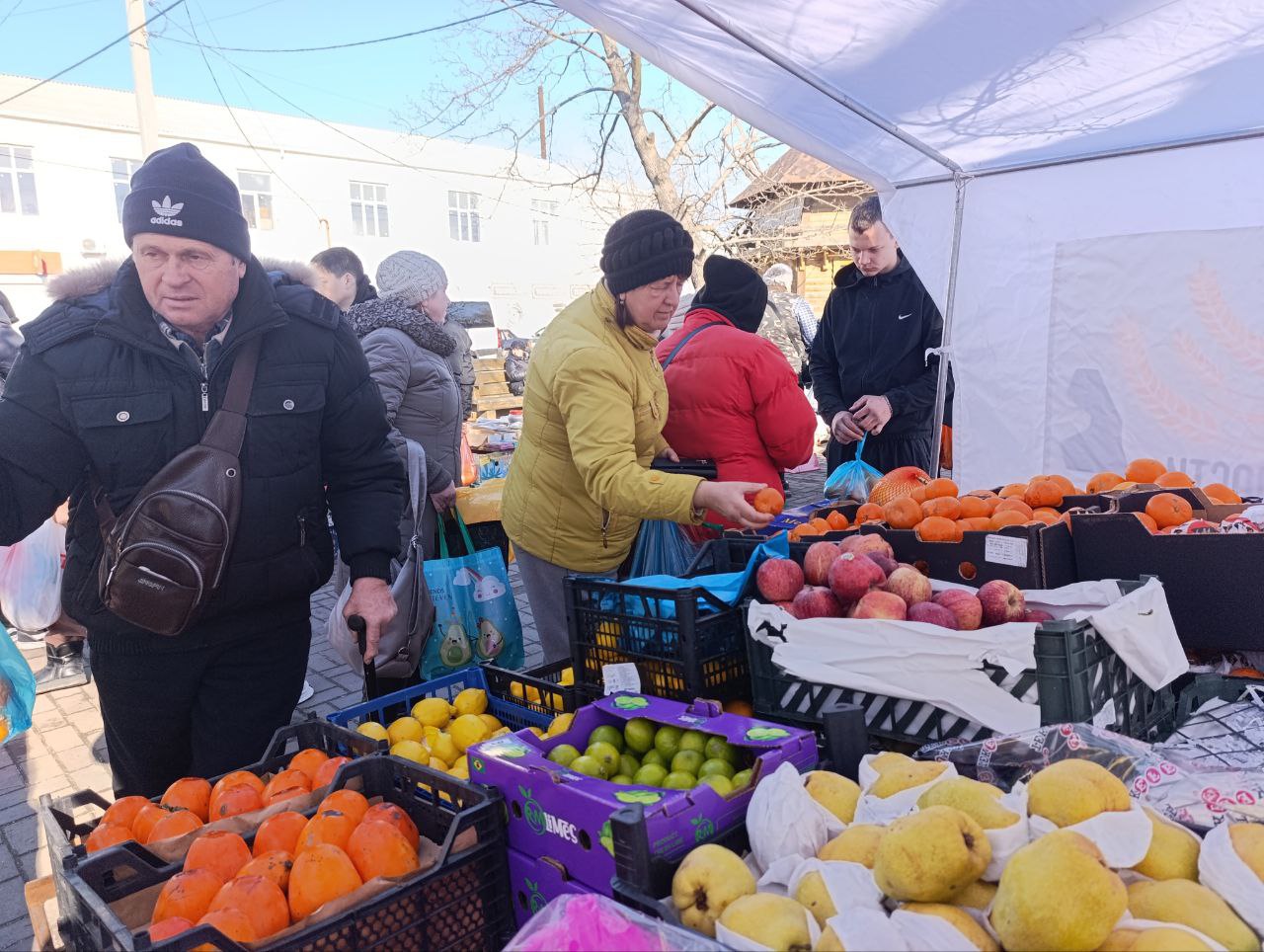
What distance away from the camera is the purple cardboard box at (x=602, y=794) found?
1.47m

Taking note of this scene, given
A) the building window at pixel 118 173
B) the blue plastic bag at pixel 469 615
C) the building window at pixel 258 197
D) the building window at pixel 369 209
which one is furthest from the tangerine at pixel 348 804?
the building window at pixel 369 209

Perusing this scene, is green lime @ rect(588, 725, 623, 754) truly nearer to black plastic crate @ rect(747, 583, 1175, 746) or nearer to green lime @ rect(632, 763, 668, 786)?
green lime @ rect(632, 763, 668, 786)

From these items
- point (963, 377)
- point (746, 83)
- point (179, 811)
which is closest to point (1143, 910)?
point (179, 811)

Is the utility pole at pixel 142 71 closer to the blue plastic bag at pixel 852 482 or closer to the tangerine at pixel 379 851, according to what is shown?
the blue plastic bag at pixel 852 482

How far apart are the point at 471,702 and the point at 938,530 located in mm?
1334

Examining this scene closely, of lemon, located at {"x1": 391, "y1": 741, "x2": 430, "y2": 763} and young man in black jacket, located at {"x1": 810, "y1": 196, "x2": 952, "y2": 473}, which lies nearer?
lemon, located at {"x1": 391, "y1": 741, "x2": 430, "y2": 763}

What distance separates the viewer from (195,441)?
2.31 meters

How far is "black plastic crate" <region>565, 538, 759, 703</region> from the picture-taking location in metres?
2.09

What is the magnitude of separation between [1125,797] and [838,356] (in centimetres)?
390

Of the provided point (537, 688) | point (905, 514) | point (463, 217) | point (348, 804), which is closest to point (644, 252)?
point (905, 514)

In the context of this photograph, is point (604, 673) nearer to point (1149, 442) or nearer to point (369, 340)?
point (369, 340)

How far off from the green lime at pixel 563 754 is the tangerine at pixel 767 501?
3.33 feet

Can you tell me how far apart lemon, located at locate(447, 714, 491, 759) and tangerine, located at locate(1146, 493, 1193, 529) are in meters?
1.90

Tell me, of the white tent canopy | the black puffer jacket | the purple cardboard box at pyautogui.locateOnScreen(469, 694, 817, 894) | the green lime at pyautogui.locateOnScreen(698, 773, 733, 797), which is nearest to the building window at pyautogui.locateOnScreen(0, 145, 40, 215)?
the white tent canopy
